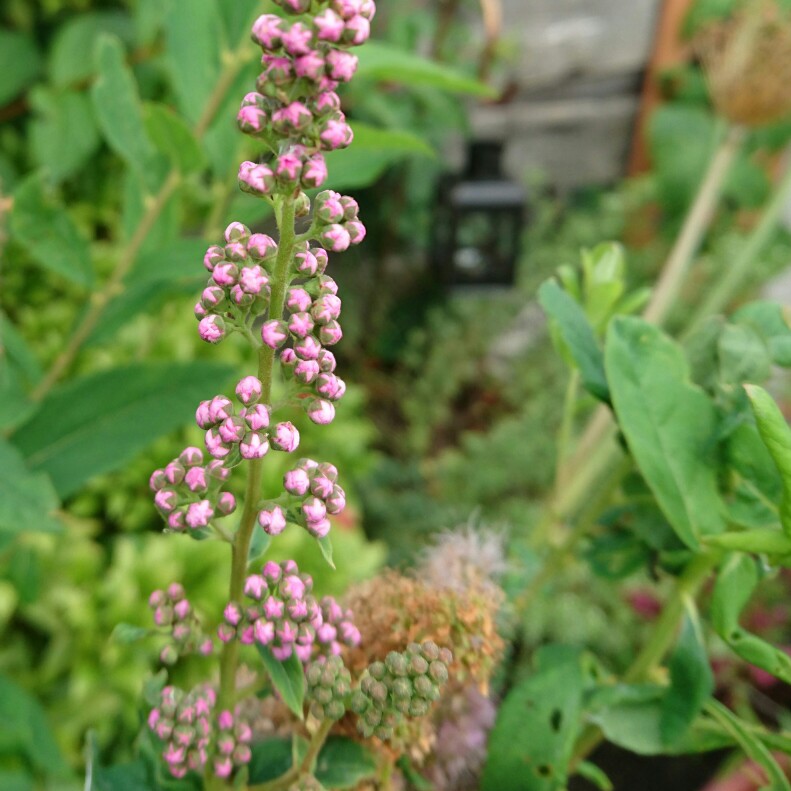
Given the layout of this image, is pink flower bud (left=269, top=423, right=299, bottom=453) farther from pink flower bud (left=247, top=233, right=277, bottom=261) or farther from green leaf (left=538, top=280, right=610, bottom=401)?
green leaf (left=538, top=280, right=610, bottom=401)

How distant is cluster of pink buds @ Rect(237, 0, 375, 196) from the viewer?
7.8 inches

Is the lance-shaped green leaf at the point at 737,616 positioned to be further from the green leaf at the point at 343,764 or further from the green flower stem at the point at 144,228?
the green flower stem at the point at 144,228

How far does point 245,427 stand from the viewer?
0.23 m

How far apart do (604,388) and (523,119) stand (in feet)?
5.95

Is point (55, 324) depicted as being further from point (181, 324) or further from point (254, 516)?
point (254, 516)

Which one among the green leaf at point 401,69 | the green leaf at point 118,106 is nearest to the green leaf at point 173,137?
the green leaf at point 118,106

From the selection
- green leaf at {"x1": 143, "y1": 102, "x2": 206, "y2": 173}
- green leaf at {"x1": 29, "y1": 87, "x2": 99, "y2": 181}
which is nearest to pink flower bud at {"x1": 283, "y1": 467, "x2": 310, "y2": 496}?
green leaf at {"x1": 143, "y1": 102, "x2": 206, "y2": 173}

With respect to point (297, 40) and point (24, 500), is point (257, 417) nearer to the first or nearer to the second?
point (297, 40)

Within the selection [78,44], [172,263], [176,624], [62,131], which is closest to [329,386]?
[176,624]

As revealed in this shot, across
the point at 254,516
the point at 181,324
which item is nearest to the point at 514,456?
the point at 181,324

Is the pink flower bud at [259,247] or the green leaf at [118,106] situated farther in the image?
the green leaf at [118,106]

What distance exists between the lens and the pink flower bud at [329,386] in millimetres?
238

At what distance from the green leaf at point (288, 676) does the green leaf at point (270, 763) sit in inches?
2.6

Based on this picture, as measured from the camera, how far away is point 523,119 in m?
2.03
